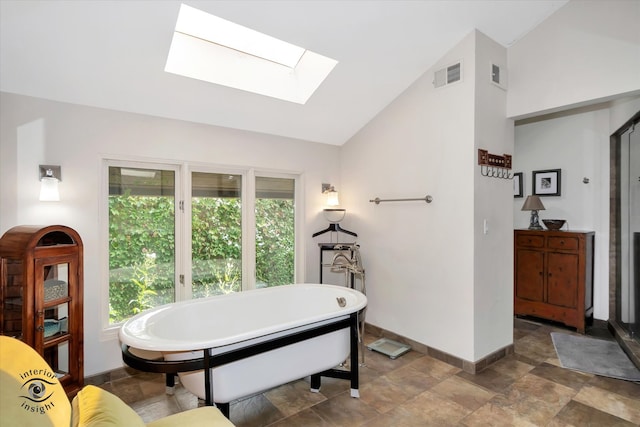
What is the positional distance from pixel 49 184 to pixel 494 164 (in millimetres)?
3517

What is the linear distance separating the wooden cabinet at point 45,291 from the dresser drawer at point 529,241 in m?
4.51

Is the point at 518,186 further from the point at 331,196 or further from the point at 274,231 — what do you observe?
the point at 274,231

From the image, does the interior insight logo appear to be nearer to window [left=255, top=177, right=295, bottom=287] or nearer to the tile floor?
the tile floor

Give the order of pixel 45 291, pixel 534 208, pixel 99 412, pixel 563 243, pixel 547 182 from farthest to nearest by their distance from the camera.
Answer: pixel 547 182 → pixel 534 208 → pixel 563 243 → pixel 45 291 → pixel 99 412

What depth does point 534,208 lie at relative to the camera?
4047 millimetres

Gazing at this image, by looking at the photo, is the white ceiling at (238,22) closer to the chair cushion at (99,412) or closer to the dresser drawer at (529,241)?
the chair cushion at (99,412)

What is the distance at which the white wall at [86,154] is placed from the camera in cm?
231

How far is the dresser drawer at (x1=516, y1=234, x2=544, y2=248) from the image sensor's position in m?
3.96

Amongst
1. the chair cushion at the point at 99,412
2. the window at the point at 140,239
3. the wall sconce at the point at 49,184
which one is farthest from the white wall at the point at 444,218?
the wall sconce at the point at 49,184

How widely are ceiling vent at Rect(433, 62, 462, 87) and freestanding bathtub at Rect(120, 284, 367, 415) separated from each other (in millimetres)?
2033

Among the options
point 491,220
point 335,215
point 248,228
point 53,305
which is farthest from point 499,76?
point 53,305

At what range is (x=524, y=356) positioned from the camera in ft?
10.4

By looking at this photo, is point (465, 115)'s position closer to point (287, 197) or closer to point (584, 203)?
point (287, 197)

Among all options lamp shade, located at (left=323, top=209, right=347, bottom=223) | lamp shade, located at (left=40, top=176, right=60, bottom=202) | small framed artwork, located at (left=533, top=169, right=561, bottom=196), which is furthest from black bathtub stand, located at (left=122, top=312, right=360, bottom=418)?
small framed artwork, located at (left=533, top=169, right=561, bottom=196)
